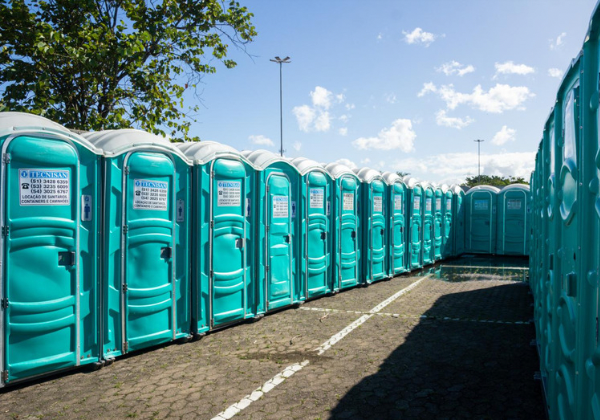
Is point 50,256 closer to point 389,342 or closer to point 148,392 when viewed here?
point 148,392

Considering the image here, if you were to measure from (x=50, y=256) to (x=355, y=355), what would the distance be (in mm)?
3456

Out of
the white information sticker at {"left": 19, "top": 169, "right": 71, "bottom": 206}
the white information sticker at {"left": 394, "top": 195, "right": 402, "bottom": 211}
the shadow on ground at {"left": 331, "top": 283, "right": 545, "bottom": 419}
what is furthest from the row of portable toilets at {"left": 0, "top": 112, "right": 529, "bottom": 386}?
the shadow on ground at {"left": 331, "top": 283, "right": 545, "bottom": 419}

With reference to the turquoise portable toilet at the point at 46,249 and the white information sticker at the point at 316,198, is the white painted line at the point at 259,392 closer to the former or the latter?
the turquoise portable toilet at the point at 46,249

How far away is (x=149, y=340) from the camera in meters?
5.68

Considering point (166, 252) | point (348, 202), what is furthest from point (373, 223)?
point (166, 252)

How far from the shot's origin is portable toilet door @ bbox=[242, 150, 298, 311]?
24.1 feet

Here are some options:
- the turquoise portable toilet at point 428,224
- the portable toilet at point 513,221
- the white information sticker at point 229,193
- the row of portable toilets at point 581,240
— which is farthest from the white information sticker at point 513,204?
the row of portable toilets at point 581,240

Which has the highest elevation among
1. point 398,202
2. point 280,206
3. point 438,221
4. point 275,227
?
point 398,202

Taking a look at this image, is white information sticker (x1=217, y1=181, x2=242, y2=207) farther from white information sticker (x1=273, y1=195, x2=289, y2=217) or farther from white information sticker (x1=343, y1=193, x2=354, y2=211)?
white information sticker (x1=343, y1=193, x2=354, y2=211)

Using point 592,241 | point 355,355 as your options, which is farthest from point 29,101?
point 592,241

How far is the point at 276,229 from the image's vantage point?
25.4 ft

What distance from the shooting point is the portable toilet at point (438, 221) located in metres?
14.4

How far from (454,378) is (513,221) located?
516 inches

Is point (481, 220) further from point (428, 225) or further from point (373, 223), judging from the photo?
point (373, 223)
